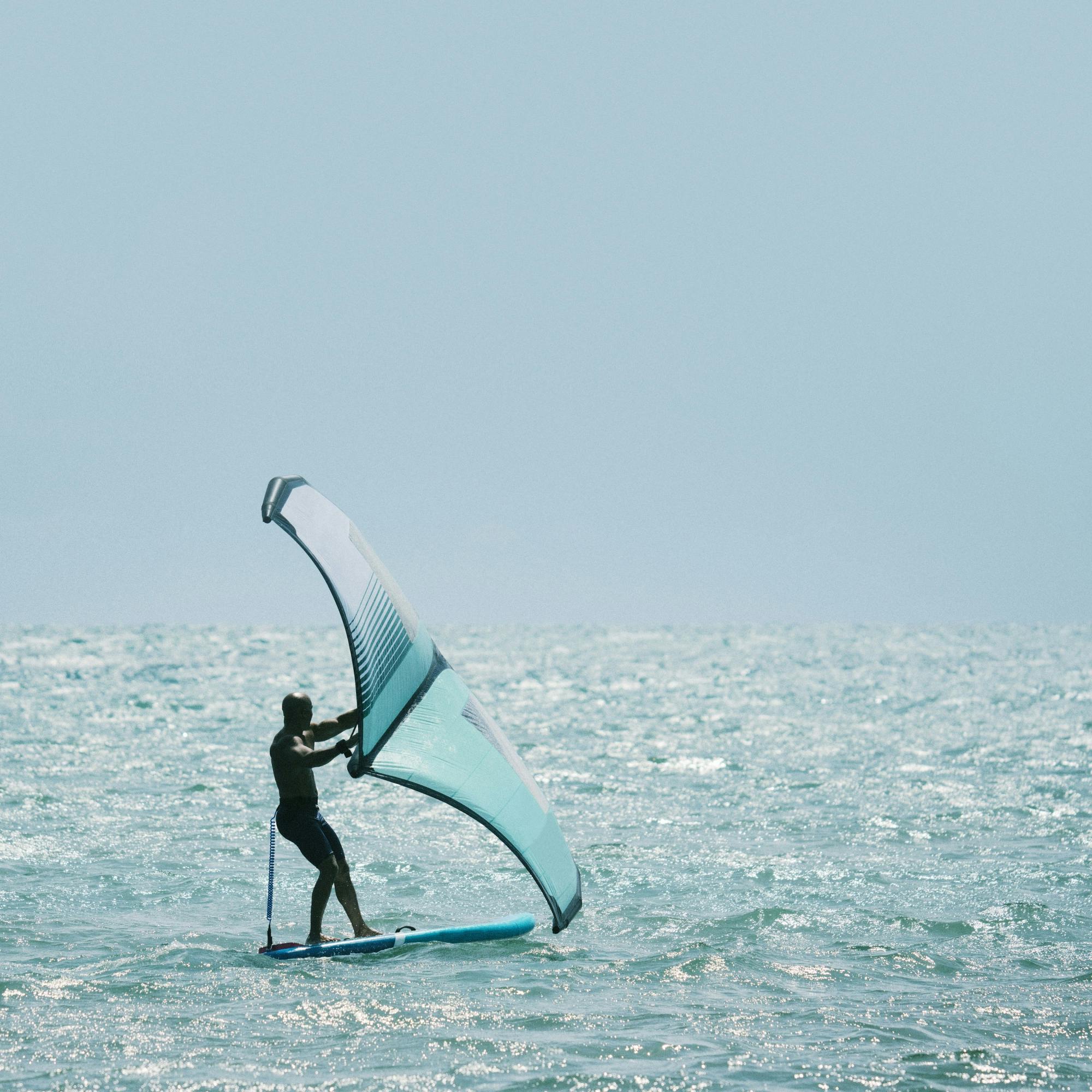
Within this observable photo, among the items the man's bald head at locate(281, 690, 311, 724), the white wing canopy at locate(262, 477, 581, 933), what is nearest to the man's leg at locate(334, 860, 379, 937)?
the man's bald head at locate(281, 690, 311, 724)

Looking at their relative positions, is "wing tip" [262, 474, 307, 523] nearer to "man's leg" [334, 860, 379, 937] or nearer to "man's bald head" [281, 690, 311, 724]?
"man's bald head" [281, 690, 311, 724]

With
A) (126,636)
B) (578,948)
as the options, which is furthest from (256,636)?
(578,948)

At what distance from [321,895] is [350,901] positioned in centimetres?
28

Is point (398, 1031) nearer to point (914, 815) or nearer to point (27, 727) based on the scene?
point (914, 815)

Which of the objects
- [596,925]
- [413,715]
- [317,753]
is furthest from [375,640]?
[596,925]

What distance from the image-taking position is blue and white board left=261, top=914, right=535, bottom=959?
9.98 m

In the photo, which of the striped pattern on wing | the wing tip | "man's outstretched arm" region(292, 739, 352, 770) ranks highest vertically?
the wing tip

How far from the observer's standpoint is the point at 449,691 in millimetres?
9594

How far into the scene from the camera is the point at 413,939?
1038 cm

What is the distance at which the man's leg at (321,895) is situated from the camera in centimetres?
1008

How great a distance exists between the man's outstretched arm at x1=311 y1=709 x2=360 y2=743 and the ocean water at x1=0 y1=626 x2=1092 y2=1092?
1684 millimetres

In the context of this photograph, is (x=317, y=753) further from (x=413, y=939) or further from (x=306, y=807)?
(x=413, y=939)

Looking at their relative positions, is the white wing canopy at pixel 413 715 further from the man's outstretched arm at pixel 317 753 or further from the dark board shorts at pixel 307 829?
the dark board shorts at pixel 307 829

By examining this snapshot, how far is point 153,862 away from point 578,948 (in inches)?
234
